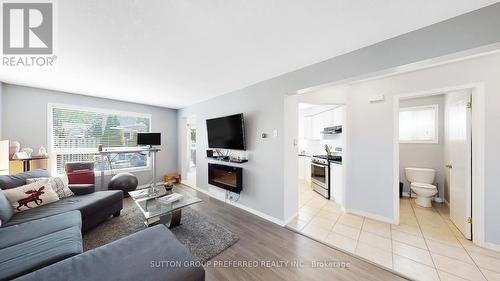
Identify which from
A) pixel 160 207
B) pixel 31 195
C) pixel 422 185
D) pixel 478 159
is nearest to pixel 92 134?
pixel 31 195

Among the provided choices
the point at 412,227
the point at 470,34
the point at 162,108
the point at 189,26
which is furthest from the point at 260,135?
the point at 162,108

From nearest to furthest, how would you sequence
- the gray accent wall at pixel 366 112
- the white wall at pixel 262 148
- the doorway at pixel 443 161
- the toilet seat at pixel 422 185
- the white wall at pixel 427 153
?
1. the gray accent wall at pixel 366 112
2. the doorway at pixel 443 161
3. the white wall at pixel 262 148
4. the toilet seat at pixel 422 185
5. the white wall at pixel 427 153

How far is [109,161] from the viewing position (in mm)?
4066

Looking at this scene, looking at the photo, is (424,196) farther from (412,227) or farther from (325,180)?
(325,180)

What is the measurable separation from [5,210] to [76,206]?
544 mm

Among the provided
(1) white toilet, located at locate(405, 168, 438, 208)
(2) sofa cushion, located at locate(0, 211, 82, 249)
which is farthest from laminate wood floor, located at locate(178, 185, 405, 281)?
(1) white toilet, located at locate(405, 168, 438, 208)

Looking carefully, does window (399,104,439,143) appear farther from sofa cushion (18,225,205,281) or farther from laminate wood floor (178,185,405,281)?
sofa cushion (18,225,205,281)

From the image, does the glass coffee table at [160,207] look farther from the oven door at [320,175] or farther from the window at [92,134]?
the oven door at [320,175]

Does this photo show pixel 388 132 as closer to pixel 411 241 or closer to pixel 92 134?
pixel 411 241

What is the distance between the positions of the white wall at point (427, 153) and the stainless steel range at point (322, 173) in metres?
1.63

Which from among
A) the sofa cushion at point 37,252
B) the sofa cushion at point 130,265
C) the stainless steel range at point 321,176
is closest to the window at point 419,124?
the stainless steel range at point 321,176

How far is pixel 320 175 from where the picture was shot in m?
3.83

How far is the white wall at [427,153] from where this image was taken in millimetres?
3352

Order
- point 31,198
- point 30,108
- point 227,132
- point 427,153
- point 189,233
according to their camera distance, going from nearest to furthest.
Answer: point 31,198
point 189,233
point 30,108
point 227,132
point 427,153
